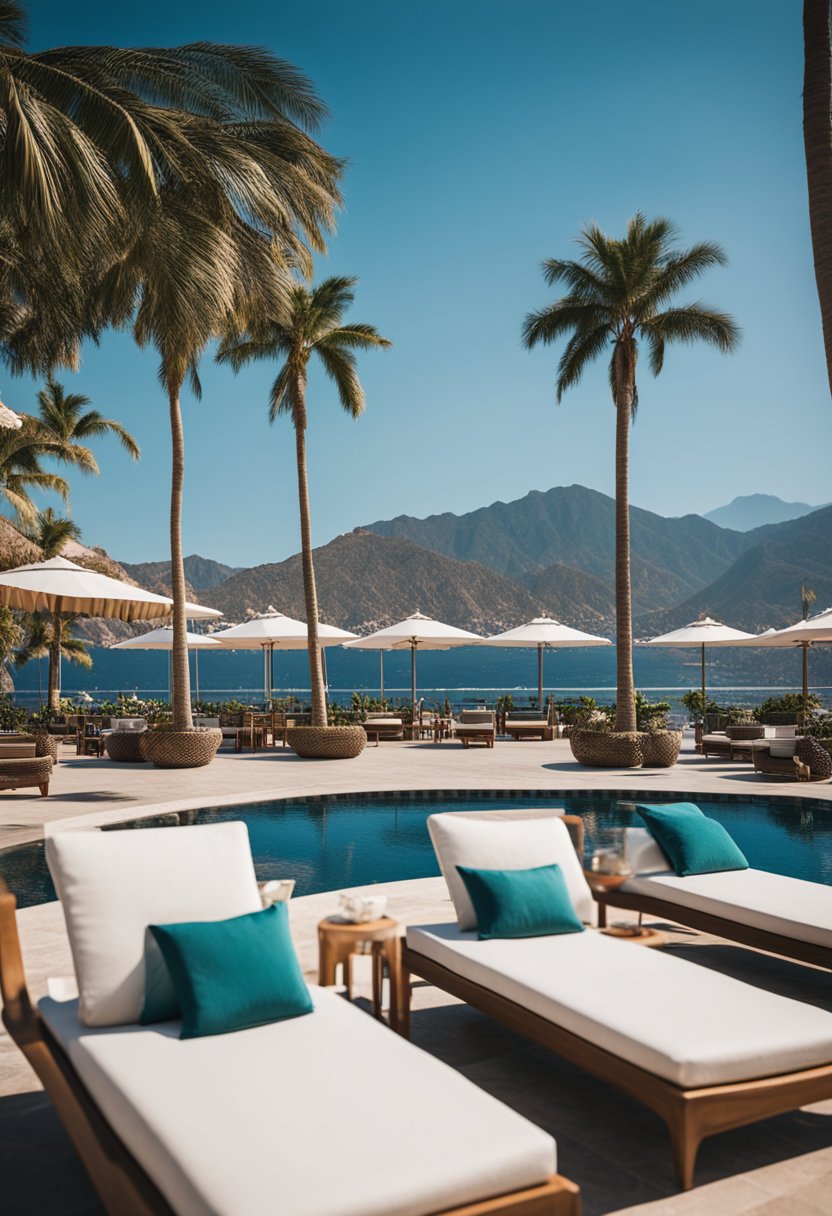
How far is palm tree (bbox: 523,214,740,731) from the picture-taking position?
14875 millimetres

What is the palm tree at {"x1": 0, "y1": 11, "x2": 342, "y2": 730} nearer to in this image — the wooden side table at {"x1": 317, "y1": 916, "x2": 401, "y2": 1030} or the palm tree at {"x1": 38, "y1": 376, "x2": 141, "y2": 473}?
the wooden side table at {"x1": 317, "y1": 916, "x2": 401, "y2": 1030}

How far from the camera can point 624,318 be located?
608 inches

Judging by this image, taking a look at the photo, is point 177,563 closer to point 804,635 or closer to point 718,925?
point 804,635

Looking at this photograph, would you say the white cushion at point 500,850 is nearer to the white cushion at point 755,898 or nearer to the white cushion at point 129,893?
the white cushion at point 755,898

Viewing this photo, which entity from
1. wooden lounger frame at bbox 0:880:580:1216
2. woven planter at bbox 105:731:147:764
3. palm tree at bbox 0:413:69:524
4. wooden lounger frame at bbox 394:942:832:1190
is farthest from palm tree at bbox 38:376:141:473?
wooden lounger frame at bbox 394:942:832:1190

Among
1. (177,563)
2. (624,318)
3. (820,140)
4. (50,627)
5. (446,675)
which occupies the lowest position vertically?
(446,675)

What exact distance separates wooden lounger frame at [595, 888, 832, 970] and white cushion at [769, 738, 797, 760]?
9.13 meters

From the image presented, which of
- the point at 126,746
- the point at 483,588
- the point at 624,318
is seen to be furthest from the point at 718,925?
the point at 483,588

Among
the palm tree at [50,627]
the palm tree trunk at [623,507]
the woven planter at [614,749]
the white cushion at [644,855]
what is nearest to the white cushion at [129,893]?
the white cushion at [644,855]

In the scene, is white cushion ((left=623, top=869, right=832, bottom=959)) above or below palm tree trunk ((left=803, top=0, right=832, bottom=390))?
below

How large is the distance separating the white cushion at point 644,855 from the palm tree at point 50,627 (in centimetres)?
1838

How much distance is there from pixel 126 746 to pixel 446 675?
119 meters

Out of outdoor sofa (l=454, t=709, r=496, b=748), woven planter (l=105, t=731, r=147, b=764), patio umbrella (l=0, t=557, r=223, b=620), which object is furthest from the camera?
outdoor sofa (l=454, t=709, r=496, b=748)

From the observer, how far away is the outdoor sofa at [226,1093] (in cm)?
227
